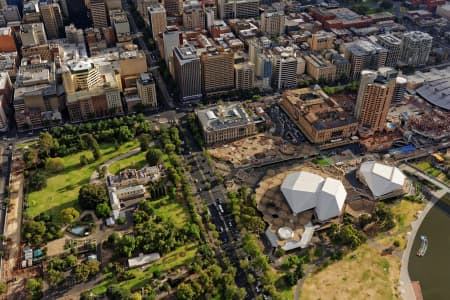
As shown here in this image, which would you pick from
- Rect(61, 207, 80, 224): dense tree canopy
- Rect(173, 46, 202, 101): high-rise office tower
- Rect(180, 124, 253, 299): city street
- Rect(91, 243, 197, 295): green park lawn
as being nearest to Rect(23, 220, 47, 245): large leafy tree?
Result: Rect(61, 207, 80, 224): dense tree canopy

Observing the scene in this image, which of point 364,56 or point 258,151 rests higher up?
point 364,56

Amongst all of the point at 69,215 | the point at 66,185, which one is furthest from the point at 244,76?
the point at 69,215

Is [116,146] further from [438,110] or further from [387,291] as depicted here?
[438,110]

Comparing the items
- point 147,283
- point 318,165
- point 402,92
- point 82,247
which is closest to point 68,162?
point 82,247

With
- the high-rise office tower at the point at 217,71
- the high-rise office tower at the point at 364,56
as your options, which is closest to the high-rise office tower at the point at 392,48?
the high-rise office tower at the point at 364,56

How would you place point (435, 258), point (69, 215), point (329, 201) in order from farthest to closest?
point (329, 201)
point (69, 215)
point (435, 258)

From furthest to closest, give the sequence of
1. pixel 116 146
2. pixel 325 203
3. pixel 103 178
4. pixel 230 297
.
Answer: pixel 116 146
pixel 103 178
pixel 325 203
pixel 230 297

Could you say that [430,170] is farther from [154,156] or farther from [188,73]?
[188,73]
